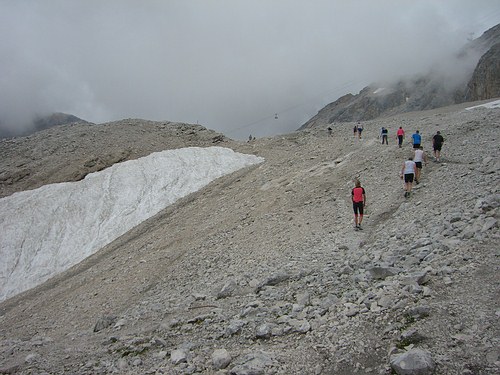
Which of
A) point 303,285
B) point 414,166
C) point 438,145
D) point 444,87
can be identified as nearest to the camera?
point 303,285

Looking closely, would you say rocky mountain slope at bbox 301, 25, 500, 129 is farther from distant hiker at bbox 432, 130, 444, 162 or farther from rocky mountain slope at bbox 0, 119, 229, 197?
distant hiker at bbox 432, 130, 444, 162

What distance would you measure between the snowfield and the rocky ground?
10.9 ft

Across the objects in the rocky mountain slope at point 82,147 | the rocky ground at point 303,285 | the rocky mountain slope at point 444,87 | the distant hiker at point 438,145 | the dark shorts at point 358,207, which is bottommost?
the rocky ground at point 303,285

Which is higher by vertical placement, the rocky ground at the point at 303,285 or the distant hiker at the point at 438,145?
the distant hiker at the point at 438,145

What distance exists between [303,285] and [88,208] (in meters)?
24.1

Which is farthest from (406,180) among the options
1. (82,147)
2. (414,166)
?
(82,147)

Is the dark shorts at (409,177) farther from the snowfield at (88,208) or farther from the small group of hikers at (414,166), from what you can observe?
the snowfield at (88,208)

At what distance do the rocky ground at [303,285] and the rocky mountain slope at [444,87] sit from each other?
6258 cm

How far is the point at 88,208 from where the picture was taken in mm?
29188

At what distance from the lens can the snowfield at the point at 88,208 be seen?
24969 millimetres

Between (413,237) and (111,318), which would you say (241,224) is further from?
(413,237)

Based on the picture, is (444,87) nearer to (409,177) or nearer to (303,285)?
(409,177)

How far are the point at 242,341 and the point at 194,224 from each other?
45.4 feet

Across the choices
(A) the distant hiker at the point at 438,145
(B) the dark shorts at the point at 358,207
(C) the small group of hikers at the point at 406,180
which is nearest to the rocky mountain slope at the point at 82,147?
(A) the distant hiker at the point at 438,145
